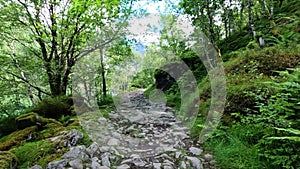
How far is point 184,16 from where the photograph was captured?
10.6 m

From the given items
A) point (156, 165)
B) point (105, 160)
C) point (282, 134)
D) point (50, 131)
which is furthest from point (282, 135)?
point (50, 131)

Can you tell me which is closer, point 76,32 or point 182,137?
point 182,137

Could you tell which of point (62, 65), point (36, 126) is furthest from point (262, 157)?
point (62, 65)

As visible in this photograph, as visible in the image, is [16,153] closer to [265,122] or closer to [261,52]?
[265,122]

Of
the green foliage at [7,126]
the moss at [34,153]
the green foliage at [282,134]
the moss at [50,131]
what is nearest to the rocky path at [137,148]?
the moss at [34,153]

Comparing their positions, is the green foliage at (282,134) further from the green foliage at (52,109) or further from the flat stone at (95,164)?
the green foliage at (52,109)

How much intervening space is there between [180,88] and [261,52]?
14.8ft

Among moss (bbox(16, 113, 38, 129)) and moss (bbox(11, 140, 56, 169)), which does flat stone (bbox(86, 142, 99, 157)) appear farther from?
moss (bbox(16, 113, 38, 129))

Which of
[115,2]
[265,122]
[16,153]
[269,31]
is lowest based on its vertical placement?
[16,153]

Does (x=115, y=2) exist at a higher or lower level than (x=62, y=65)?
higher

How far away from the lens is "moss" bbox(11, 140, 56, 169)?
3.84 meters

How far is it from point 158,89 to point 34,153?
10.2 metres

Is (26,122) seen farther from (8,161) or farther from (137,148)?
(137,148)

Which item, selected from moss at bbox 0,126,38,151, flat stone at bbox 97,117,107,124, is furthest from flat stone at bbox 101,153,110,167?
flat stone at bbox 97,117,107,124
